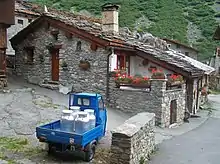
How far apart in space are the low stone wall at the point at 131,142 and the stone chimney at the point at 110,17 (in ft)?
32.2

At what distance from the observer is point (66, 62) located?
17.7 metres

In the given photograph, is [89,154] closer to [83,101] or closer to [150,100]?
[83,101]

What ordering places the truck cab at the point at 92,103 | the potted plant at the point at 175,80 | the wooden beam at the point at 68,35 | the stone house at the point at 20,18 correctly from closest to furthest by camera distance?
the truck cab at the point at 92,103, the potted plant at the point at 175,80, the wooden beam at the point at 68,35, the stone house at the point at 20,18

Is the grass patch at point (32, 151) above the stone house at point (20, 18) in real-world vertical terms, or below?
below

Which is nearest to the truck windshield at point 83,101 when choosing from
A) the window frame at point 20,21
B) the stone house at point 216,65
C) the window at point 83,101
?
the window at point 83,101

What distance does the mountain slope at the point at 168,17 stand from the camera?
52750 millimetres

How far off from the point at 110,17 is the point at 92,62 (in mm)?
3661

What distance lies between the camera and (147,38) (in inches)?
904

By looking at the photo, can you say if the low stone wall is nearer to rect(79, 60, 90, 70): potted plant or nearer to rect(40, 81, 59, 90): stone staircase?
rect(79, 60, 90, 70): potted plant

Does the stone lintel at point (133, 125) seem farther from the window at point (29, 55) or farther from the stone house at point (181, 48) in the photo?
the stone house at point (181, 48)

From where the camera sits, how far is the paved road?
1030 centimetres

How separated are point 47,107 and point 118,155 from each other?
22.4ft

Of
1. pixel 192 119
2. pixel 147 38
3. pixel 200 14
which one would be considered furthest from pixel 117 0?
pixel 192 119

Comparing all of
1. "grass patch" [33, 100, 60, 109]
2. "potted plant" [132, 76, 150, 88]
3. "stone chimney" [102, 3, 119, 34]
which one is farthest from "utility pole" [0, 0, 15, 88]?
"potted plant" [132, 76, 150, 88]
